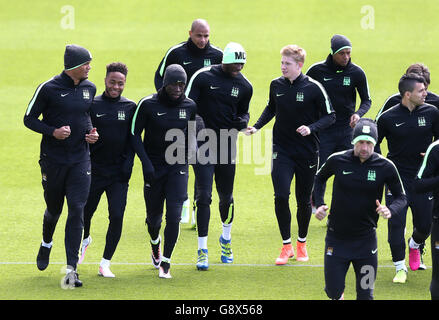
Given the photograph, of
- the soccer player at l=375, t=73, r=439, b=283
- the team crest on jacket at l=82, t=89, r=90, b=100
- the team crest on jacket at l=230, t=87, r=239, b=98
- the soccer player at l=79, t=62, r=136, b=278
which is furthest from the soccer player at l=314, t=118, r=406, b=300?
the team crest on jacket at l=82, t=89, r=90, b=100

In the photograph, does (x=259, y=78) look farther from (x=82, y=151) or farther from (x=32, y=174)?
(x=82, y=151)

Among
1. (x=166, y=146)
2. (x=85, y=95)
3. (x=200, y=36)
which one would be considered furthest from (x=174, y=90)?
(x=200, y=36)

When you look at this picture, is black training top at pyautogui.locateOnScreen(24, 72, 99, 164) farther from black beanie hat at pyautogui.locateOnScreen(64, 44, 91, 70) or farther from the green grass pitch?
the green grass pitch

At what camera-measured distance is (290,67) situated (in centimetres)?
1003

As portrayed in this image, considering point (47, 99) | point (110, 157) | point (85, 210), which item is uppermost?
point (47, 99)

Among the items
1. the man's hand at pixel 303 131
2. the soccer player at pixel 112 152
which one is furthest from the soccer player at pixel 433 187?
the soccer player at pixel 112 152

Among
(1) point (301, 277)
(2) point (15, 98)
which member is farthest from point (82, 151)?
(2) point (15, 98)

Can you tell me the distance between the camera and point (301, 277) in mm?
9719

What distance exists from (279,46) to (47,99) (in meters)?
11.8

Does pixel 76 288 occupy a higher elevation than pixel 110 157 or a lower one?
lower

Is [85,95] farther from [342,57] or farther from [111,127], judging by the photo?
[342,57]

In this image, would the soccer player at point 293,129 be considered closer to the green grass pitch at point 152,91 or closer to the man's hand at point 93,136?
the green grass pitch at point 152,91

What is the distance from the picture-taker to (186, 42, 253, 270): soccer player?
10.0 metres

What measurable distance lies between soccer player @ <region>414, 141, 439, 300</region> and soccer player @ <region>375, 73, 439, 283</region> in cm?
136
